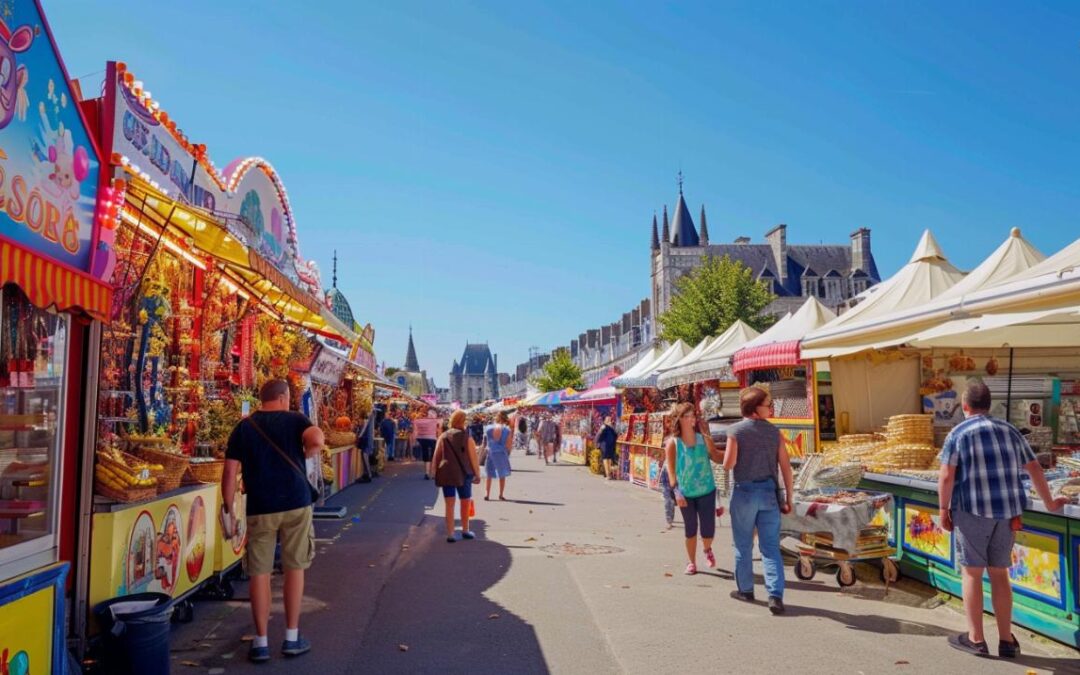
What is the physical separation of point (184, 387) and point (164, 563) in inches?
103

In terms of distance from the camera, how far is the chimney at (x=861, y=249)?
78.9 metres

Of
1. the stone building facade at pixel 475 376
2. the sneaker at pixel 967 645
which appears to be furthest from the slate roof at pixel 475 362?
the sneaker at pixel 967 645

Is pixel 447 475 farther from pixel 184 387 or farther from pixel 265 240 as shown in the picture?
pixel 265 240

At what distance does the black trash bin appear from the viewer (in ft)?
14.6

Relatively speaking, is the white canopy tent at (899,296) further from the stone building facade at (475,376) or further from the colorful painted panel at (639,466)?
the stone building facade at (475,376)

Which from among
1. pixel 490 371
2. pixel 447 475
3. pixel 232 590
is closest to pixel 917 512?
pixel 447 475

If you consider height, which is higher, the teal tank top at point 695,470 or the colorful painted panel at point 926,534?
the teal tank top at point 695,470

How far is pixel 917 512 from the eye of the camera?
7332 mm

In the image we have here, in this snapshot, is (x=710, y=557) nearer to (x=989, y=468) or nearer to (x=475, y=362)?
(x=989, y=468)

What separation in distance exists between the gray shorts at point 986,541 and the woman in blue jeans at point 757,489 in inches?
56.4

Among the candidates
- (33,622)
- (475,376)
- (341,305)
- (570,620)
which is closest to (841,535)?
(570,620)

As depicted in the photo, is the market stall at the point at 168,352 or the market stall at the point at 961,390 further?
the market stall at the point at 961,390

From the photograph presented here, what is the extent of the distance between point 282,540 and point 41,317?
6.36ft

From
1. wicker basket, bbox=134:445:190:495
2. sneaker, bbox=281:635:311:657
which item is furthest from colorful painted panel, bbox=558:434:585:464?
sneaker, bbox=281:635:311:657
